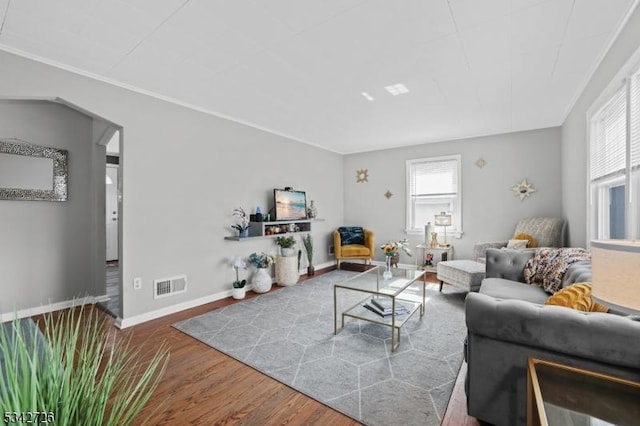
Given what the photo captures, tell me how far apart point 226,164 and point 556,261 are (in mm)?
3995

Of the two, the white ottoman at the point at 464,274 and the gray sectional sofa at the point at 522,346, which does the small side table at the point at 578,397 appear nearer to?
the gray sectional sofa at the point at 522,346

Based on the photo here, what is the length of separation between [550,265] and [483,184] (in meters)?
2.63

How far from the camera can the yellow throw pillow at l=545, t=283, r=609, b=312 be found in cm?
167

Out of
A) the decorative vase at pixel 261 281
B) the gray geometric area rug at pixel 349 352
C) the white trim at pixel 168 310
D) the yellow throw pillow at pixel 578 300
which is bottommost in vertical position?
the gray geometric area rug at pixel 349 352

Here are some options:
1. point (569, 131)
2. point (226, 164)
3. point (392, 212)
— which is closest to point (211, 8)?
point (226, 164)

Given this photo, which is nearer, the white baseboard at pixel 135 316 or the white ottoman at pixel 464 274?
the white baseboard at pixel 135 316

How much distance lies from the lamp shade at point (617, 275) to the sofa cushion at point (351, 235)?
4.99 meters

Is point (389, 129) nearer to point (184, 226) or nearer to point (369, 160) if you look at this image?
point (369, 160)

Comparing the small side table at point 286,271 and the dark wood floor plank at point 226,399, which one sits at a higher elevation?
the small side table at point 286,271

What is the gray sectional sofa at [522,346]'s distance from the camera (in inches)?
52.7

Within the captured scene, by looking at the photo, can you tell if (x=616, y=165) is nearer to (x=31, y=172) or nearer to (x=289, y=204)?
(x=289, y=204)

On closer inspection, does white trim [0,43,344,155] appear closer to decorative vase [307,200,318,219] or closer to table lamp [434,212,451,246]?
decorative vase [307,200,318,219]

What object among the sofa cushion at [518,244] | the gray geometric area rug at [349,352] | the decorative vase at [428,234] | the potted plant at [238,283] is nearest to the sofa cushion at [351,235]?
the decorative vase at [428,234]

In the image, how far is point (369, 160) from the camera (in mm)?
6461
